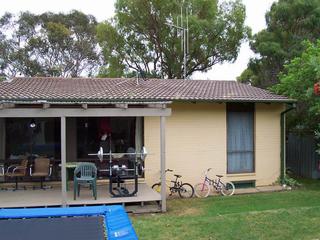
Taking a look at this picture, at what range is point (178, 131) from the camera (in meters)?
13.3

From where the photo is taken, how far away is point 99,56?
122 feet

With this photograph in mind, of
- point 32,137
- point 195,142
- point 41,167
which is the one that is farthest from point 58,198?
point 195,142

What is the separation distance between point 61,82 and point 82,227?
12.1m

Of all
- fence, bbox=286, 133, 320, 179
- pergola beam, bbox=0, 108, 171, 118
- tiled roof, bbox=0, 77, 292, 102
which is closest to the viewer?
pergola beam, bbox=0, 108, 171, 118

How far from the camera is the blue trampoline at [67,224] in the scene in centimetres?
362

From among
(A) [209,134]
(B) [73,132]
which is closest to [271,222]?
(A) [209,134]

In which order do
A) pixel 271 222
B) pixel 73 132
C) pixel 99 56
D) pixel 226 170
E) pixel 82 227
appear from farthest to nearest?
pixel 99 56, pixel 226 170, pixel 73 132, pixel 271 222, pixel 82 227

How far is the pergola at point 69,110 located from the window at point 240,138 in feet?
12.9

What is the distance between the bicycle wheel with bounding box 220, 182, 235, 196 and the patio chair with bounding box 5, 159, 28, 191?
5.35m

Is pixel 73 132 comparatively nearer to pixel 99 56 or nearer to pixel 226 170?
pixel 226 170

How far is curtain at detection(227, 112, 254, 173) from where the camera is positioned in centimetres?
1382

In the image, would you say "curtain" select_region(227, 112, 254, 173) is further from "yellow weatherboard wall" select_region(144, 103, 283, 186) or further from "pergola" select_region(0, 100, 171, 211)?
"pergola" select_region(0, 100, 171, 211)

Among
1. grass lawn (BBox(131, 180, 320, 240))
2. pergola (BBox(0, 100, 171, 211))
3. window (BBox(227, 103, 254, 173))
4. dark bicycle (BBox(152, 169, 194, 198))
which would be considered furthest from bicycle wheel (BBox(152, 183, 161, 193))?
window (BBox(227, 103, 254, 173))

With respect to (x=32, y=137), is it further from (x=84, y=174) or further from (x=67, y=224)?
(x=67, y=224)
